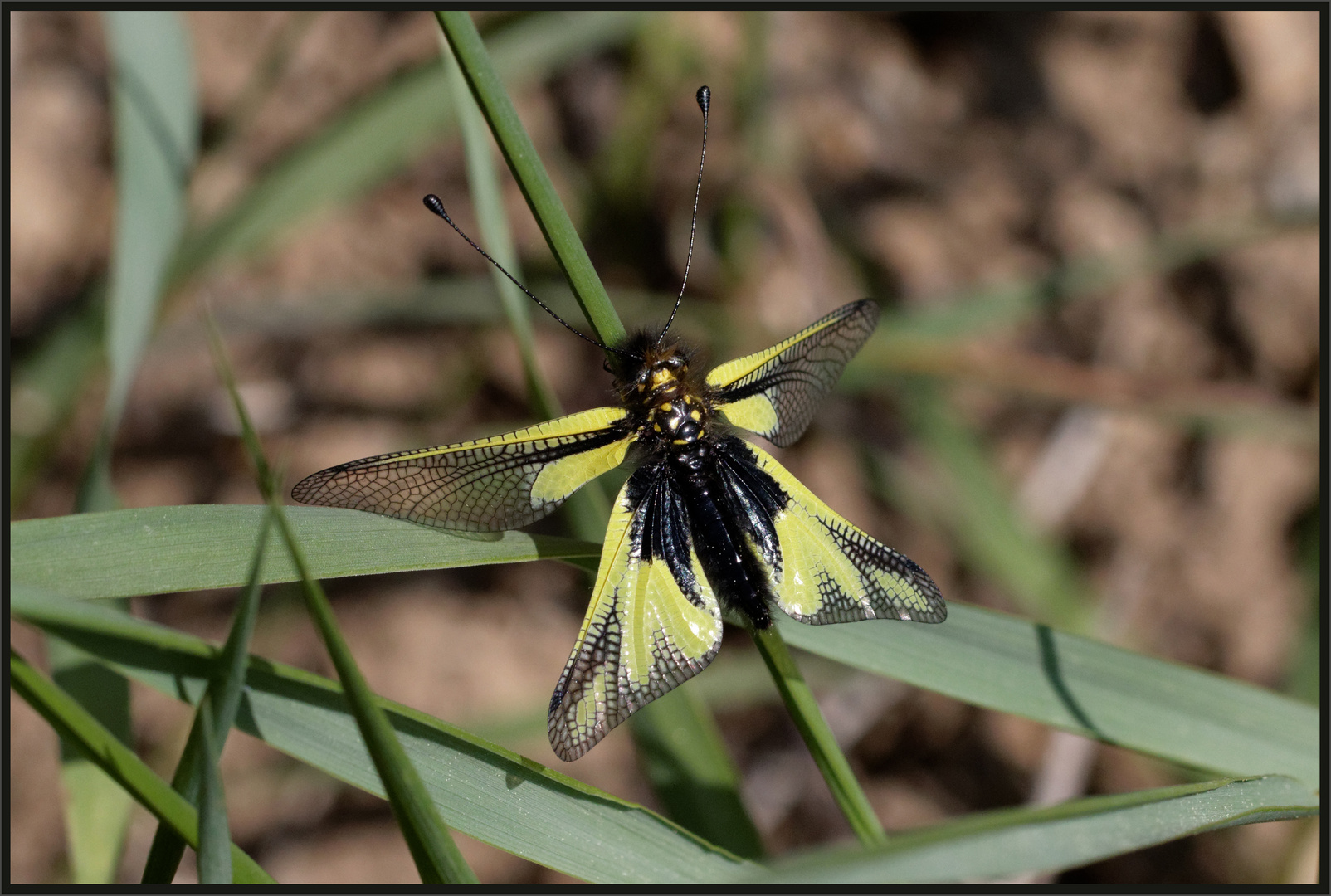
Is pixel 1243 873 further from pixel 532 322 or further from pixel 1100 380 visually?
pixel 532 322

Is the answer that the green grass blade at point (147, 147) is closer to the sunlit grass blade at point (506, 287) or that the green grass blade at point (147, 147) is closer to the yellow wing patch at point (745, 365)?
the sunlit grass blade at point (506, 287)

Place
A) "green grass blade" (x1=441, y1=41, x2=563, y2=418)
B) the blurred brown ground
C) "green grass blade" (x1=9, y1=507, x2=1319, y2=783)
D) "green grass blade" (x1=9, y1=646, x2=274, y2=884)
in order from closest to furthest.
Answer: "green grass blade" (x1=9, y1=646, x2=274, y2=884)
"green grass blade" (x1=9, y1=507, x2=1319, y2=783)
"green grass blade" (x1=441, y1=41, x2=563, y2=418)
the blurred brown ground

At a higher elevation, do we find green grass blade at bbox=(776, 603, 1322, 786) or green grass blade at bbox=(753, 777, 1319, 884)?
green grass blade at bbox=(776, 603, 1322, 786)

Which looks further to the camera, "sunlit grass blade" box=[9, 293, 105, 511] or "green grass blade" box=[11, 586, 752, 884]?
"sunlit grass blade" box=[9, 293, 105, 511]

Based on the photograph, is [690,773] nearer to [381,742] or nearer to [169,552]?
[381,742]

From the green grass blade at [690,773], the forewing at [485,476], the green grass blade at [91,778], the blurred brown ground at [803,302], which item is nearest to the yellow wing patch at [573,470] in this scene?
the forewing at [485,476]

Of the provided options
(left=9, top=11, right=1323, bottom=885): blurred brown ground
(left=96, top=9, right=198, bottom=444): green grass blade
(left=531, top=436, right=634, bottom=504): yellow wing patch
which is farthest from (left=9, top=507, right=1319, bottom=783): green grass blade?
(left=9, top=11, right=1323, bottom=885): blurred brown ground

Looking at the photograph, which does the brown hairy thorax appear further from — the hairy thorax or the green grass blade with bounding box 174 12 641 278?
the green grass blade with bounding box 174 12 641 278
